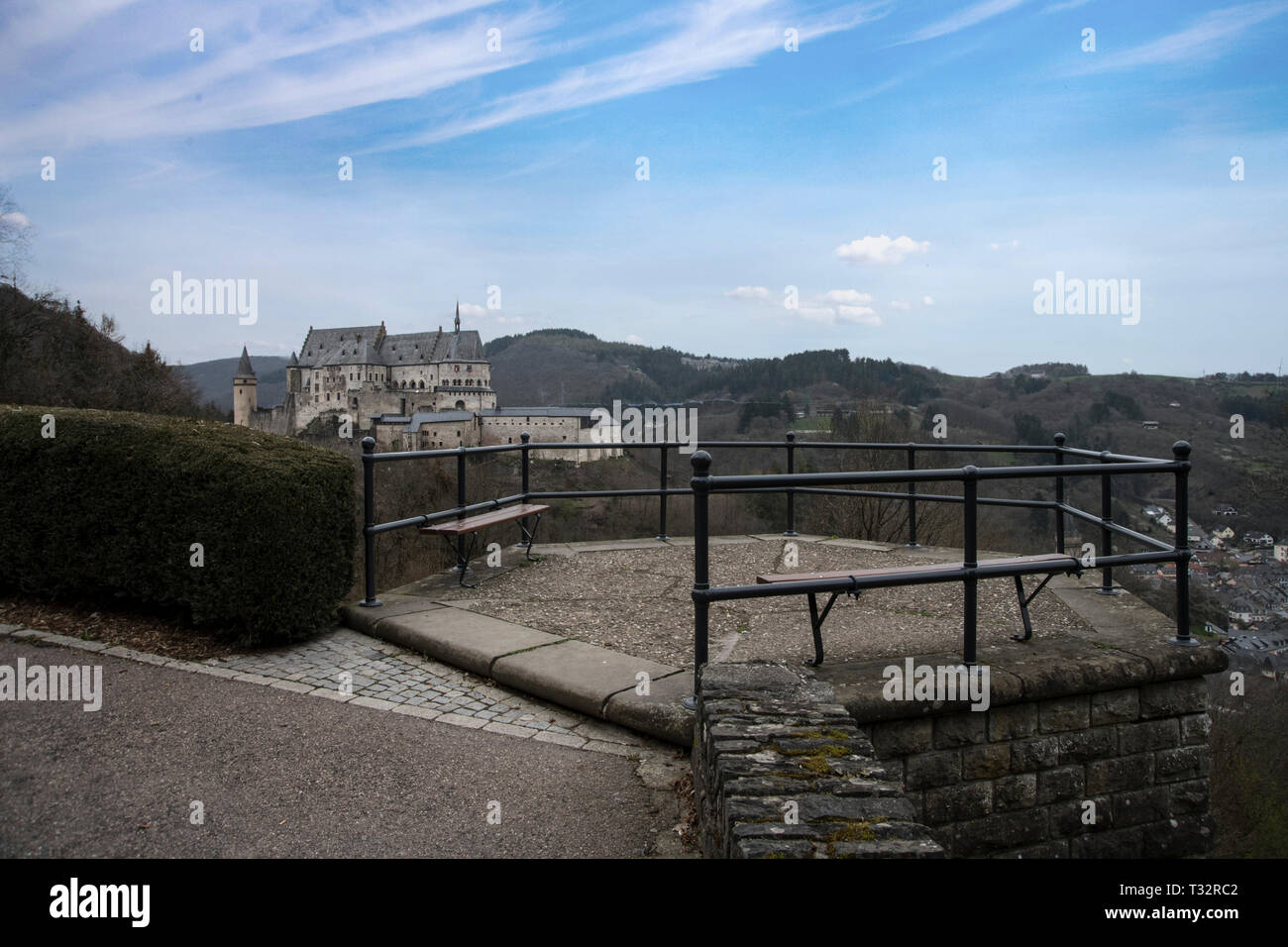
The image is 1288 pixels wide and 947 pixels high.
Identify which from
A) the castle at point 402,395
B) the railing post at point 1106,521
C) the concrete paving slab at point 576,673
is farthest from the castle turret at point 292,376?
the railing post at point 1106,521

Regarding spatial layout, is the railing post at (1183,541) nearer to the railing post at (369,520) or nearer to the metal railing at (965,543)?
the metal railing at (965,543)

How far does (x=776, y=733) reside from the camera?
273cm

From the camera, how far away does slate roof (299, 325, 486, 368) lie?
75988 millimetres

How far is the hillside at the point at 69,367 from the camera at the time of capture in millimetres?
22562

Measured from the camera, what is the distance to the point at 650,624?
5172 millimetres

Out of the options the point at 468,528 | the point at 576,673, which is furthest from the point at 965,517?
the point at 468,528

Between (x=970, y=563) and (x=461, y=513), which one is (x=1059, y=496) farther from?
(x=461, y=513)

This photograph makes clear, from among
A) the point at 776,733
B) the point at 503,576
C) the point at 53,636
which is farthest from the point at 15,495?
the point at 776,733

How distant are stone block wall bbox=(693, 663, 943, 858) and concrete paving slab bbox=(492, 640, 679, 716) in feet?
2.56

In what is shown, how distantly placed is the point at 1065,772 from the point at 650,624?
2439 mm

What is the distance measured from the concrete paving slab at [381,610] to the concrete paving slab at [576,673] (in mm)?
1211

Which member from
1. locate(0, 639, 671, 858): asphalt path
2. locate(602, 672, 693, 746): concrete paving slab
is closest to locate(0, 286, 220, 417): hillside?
locate(0, 639, 671, 858): asphalt path
